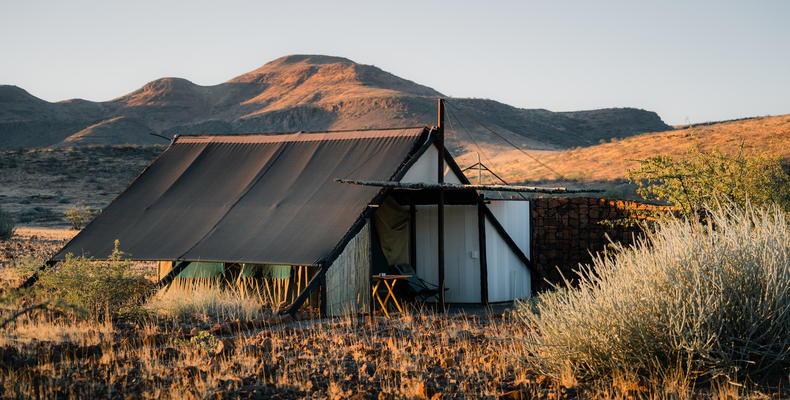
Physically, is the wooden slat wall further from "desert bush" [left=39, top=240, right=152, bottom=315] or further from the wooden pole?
"desert bush" [left=39, top=240, right=152, bottom=315]

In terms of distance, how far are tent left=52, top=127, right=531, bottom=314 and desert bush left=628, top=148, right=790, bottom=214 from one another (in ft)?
8.91

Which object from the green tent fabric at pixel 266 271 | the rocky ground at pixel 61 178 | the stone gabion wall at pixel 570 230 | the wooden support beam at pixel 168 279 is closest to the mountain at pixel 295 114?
the rocky ground at pixel 61 178

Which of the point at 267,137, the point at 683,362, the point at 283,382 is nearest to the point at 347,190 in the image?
the point at 267,137

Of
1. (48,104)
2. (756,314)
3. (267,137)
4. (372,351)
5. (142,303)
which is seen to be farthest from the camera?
(48,104)

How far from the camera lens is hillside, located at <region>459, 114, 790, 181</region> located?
114 ft

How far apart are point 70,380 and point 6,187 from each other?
39033mm

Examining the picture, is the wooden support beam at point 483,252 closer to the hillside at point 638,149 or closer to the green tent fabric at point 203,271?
the green tent fabric at point 203,271

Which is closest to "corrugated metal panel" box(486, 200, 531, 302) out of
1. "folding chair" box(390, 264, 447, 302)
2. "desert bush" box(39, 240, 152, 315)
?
"folding chair" box(390, 264, 447, 302)

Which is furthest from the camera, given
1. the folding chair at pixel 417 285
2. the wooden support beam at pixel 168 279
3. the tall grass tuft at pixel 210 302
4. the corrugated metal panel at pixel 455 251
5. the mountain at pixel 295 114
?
the mountain at pixel 295 114

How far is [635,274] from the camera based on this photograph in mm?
6176

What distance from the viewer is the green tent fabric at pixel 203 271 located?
1210 cm

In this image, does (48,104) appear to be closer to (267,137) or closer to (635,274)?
(267,137)

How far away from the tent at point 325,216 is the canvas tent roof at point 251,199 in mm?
26

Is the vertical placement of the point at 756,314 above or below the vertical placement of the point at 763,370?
above
